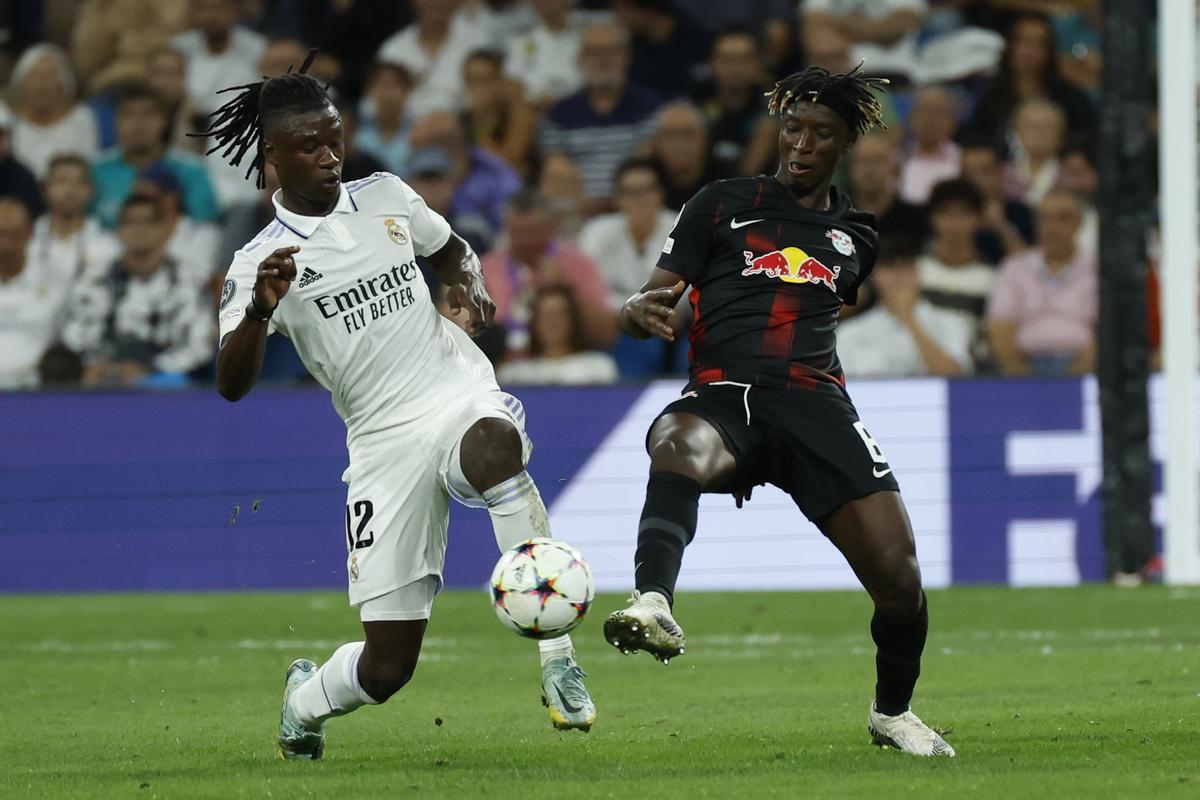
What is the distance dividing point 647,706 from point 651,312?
2.76m

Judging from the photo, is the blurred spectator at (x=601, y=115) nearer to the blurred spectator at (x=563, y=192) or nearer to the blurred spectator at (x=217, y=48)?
the blurred spectator at (x=563, y=192)

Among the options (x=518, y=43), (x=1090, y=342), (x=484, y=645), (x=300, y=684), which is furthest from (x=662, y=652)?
(x=518, y=43)

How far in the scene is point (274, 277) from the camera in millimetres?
5629

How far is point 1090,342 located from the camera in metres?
15.0

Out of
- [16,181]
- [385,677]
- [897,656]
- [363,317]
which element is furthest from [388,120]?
[897,656]

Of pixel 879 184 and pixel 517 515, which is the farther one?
pixel 879 184

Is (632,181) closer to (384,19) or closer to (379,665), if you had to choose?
(384,19)

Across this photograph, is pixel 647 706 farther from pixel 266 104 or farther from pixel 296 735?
pixel 266 104

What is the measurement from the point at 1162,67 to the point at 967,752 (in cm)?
881

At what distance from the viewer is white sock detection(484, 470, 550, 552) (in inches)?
233

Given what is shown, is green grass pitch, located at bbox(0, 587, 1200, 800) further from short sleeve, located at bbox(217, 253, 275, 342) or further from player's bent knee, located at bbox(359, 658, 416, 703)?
short sleeve, located at bbox(217, 253, 275, 342)

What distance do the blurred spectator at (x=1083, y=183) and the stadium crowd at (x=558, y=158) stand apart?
22 mm

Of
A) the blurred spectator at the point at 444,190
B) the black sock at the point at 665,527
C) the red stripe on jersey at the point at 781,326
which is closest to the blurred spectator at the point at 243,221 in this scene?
the blurred spectator at the point at 444,190

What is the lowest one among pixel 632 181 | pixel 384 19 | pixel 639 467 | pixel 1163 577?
pixel 1163 577
